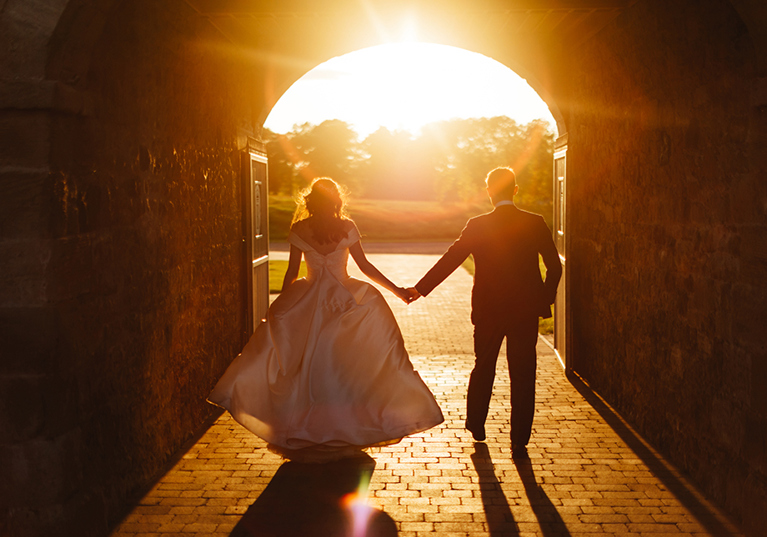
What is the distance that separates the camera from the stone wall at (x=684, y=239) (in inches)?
160

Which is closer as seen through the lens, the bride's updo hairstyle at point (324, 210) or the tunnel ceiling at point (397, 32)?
the bride's updo hairstyle at point (324, 210)

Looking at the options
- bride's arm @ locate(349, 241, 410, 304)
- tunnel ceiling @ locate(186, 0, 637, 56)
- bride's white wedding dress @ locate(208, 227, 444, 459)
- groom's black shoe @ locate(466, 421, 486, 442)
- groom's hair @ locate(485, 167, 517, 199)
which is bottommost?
groom's black shoe @ locate(466, 421, 486, 442)

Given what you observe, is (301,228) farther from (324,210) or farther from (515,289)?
(515,289)

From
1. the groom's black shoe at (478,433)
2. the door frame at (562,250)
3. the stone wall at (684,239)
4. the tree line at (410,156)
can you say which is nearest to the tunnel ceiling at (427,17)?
the stone wall at (684,239)

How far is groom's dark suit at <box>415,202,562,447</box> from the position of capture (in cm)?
538

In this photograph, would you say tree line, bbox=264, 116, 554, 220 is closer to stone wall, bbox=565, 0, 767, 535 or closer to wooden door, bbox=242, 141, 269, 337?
wooden door, bbox=242, 141, 269, 337

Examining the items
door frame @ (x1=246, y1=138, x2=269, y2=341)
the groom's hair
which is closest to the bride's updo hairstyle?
the groom's hair

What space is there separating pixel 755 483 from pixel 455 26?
5896mm

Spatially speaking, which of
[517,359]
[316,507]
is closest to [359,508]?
[316,507]

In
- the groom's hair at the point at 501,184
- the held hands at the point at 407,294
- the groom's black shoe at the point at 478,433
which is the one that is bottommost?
the groom's black shoe at the point at 478,433

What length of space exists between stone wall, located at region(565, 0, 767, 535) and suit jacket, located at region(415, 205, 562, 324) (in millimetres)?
836

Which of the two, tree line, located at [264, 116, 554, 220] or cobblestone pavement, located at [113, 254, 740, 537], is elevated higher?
tree line, located at [264, 116, 554, 220]

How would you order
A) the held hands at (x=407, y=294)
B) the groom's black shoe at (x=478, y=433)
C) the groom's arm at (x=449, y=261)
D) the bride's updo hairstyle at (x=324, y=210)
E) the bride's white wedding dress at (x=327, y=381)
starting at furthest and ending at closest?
the held hands at (x=407, y=294) < the groom's black shoe at (x=478, y=433) < the groom's arm at (x=449, y=261) < the bride's updo hairstyle at (x=324, y=210) < the bride's white wedding dress at (x=327, y=381)

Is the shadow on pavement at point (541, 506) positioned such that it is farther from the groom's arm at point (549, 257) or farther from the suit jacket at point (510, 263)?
the groom's arm at point (549, 257)
